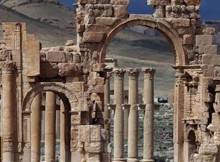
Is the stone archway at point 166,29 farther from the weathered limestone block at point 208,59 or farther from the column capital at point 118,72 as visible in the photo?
the weathered limestone block at point 208,59

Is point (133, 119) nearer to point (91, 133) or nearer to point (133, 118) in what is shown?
point (133, 118)

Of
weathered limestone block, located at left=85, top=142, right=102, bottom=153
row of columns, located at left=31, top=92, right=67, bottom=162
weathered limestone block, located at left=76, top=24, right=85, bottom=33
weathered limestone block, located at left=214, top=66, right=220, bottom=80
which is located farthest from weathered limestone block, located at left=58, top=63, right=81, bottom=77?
weathered limestone block, located at left=76, top=24, right=85, bottom=33

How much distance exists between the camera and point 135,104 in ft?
144

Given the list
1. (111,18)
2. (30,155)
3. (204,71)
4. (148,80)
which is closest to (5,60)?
(30,155)

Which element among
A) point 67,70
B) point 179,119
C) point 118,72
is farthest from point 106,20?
point 67,70

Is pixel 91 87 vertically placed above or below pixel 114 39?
below

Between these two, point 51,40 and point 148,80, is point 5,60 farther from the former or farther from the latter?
point 51,40

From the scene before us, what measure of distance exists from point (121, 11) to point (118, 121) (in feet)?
19.1

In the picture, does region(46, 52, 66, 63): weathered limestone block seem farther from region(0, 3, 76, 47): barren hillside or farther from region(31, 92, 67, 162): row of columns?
region(0, 3, 76, 47): barren hillside

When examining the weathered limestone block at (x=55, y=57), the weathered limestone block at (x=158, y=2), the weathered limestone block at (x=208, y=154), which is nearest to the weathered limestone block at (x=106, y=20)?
the weathered limestone block at (x=158, y=2)

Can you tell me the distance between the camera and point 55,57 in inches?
1286

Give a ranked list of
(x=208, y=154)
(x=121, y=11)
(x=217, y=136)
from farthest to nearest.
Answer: (x=121, y=11), (x=217, y=136), (x=208, y=154)

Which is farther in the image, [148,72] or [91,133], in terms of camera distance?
[148,72]

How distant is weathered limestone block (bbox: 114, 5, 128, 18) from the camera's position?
3972 cm
